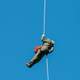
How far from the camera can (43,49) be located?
15.7 m

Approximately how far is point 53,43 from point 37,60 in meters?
0.39

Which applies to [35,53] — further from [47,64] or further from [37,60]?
[47,64]

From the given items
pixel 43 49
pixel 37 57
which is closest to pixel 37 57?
pixel 37 57

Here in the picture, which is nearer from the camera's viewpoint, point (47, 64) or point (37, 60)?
point (47, 64)

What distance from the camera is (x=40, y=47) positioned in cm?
1574

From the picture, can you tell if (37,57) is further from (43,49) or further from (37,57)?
(43,49)

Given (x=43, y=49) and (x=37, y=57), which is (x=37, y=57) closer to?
(x=37, y=57)

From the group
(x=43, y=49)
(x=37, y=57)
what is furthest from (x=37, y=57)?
(x=43, y=49)

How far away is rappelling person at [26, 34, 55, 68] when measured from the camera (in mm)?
15695

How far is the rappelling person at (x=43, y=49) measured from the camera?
1570 cm

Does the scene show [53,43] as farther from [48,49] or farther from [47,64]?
[47,64]

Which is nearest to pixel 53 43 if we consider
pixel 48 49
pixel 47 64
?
pixel 48 49

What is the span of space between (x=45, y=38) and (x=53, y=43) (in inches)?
7.3

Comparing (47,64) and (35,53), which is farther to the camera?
(35,53)
